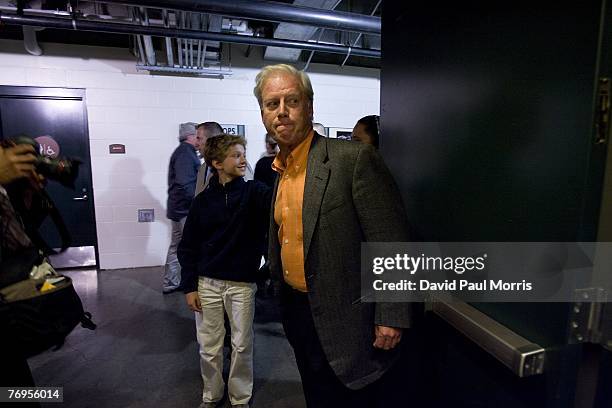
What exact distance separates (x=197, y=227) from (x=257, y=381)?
110cm

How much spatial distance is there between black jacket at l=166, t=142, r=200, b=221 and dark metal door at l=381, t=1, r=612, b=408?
2656mm

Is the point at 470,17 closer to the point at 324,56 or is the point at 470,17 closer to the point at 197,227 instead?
the point at 197,227

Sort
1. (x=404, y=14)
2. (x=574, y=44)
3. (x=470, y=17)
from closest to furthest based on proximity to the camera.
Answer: (x=574, y=44) → (x=470, y=17) → (x=404, y=14)

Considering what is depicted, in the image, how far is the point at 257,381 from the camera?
7.13ft

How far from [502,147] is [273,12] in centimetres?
242

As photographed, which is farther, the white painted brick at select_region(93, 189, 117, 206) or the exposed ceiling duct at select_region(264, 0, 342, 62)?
the white painted brick at select_region(93, 189, 117, 206)

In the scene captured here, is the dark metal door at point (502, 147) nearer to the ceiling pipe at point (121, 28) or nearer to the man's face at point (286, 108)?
the man's face at point (286, 108)

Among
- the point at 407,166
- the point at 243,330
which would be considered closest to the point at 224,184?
the point at 243,330

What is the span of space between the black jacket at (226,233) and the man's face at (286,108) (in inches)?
25.8

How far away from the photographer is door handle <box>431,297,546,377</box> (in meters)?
0.74

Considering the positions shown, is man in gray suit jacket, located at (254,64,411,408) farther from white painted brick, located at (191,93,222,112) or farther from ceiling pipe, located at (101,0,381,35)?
white painted brick, located at (191,93,222,112)

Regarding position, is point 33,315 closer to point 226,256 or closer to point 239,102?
point 226,256

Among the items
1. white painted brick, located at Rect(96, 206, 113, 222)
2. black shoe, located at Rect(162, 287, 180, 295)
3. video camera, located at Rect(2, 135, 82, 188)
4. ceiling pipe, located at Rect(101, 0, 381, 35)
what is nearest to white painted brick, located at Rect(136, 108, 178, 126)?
white painted brick, located at Rect(96, 206, 113, 222)

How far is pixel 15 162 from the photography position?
1.03 meters
